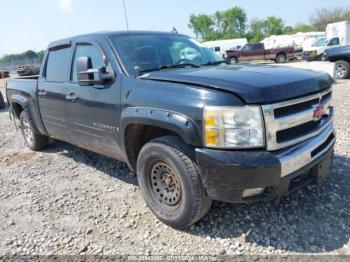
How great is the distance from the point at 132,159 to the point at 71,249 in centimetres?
105

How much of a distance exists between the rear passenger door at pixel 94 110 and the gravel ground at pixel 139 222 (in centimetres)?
63

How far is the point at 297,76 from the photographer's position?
3076mm

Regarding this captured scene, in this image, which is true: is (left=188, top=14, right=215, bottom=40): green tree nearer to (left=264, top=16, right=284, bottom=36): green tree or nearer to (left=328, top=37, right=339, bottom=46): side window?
(left=264, top=16, right=284, bottom=36): green tree

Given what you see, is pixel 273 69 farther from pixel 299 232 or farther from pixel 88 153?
pixel 88 153

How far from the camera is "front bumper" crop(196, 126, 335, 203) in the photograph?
2.62 m

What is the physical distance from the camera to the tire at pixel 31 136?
580cm

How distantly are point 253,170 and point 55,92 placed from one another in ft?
10.1

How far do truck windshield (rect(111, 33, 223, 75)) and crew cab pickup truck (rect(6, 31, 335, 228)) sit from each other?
0.05 feet

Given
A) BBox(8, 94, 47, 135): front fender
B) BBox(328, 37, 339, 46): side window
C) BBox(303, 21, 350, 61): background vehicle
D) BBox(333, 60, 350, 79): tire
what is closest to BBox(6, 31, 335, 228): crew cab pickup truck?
BBox(8, 94, 47, 135): front fender

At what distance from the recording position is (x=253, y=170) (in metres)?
2.60

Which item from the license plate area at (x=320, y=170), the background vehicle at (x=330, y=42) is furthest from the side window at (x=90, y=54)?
the background vehicle at (x=330, y=42)

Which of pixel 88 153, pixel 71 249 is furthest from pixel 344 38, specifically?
pixel 71 249

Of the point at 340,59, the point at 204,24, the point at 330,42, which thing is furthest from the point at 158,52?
the point at 204,24

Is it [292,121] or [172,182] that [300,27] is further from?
[172,182]
